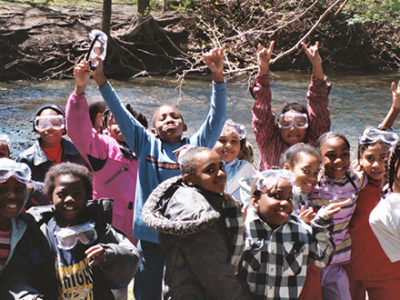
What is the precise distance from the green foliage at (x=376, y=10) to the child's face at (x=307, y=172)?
31.7ft

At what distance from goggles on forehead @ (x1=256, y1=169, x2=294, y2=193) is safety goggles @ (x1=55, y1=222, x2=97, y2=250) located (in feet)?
3.31

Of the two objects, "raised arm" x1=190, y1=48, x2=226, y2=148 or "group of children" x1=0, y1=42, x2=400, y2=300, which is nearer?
"group of children" x1=0, y1=42, x2=400, y2=300

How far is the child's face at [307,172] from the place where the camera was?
11.2 feet

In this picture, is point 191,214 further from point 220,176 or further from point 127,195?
point 127,195

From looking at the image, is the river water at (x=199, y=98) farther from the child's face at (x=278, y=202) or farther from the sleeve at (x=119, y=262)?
the sleeve at (x=119, y=262)

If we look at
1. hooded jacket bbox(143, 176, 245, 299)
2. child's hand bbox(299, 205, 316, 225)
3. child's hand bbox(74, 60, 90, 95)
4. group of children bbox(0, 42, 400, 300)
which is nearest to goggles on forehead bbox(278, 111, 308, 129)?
group of children bbox(0, 42, 400, 300)

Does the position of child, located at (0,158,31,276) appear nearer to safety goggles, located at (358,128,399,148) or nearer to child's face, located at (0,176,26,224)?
child's face, located at (0,176,26,224)

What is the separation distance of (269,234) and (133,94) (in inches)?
444

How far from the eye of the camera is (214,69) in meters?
3.49

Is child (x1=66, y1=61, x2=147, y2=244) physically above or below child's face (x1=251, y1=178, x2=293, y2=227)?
below

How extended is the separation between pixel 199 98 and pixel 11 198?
429 inches

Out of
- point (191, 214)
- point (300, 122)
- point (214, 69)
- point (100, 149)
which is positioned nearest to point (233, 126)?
point (300, 122)

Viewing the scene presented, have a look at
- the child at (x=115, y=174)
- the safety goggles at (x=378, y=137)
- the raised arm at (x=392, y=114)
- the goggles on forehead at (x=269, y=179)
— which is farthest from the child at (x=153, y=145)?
the raised arm at (x=392, y=114)

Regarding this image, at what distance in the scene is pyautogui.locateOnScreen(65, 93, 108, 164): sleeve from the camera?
131 inches
